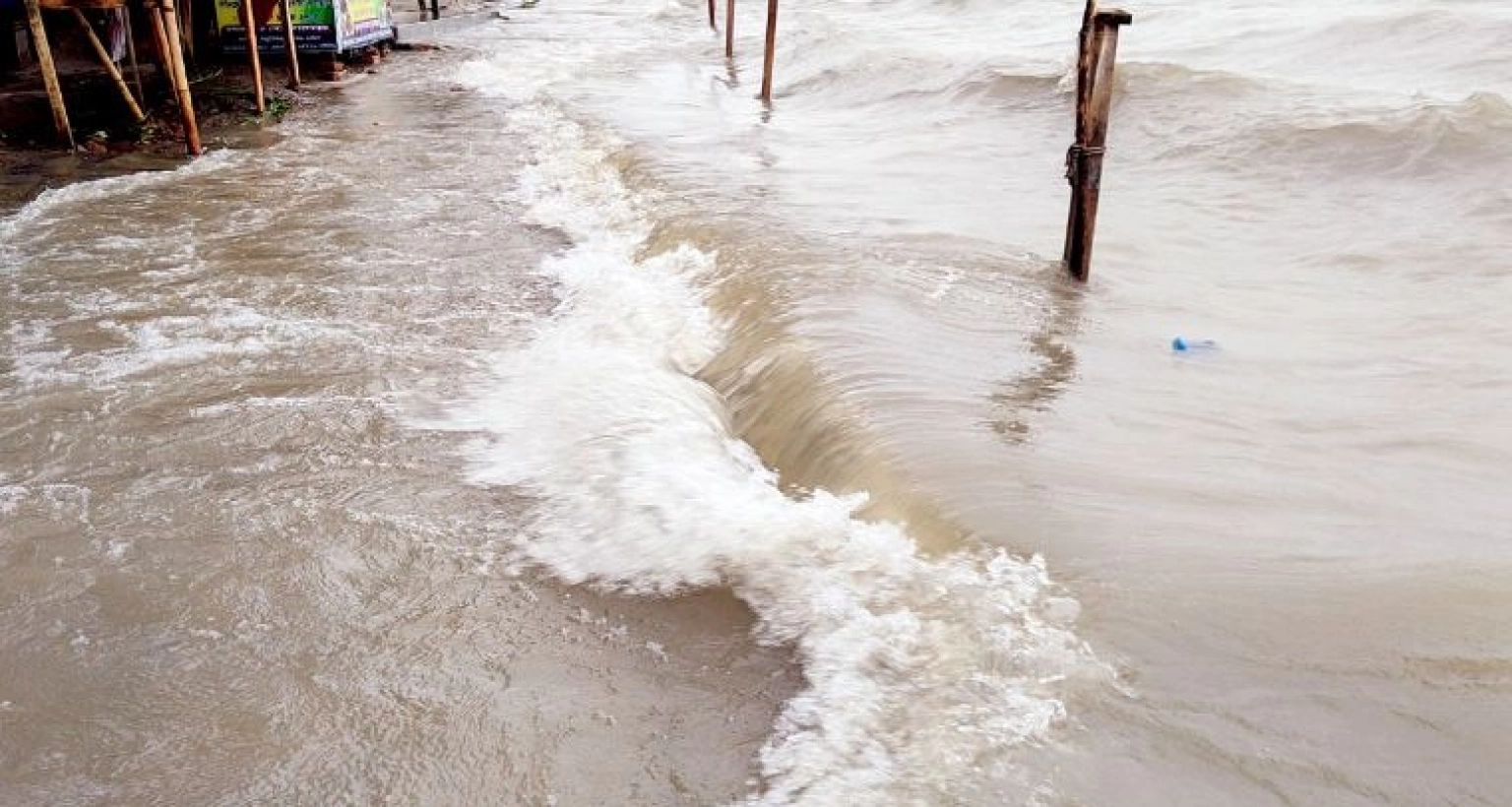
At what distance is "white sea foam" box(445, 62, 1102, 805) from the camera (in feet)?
9.05

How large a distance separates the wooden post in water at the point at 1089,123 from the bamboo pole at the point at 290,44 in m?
10.2

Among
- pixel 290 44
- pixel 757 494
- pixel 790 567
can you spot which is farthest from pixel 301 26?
pixel 790 567

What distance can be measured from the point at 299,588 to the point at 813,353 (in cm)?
255

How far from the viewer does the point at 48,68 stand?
30.6 feet

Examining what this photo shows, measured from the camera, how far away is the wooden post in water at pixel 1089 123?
6020 millimetres

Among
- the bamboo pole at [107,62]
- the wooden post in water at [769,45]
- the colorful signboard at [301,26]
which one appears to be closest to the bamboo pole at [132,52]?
the bamboo pole at [107,62]

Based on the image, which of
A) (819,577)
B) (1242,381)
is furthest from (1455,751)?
(1242,381)

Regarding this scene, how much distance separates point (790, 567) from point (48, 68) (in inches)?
348

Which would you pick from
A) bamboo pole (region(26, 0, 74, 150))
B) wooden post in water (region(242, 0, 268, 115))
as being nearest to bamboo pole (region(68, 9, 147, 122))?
bamboo pole (region(26, 0, 74, 150))

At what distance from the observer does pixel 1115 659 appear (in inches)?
119

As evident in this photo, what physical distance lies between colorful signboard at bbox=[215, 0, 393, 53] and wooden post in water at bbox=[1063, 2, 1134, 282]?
10571 millimetres

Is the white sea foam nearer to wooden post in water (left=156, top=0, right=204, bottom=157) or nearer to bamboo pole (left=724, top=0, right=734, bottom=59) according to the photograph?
wooden post in water (left=156, top=0, right=204, bottom=157)

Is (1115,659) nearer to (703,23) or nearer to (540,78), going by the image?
(540,78)

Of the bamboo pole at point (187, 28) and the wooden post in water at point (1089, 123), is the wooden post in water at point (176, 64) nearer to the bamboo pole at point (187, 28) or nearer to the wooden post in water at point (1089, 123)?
the bamboo pole at point (187, 28)
